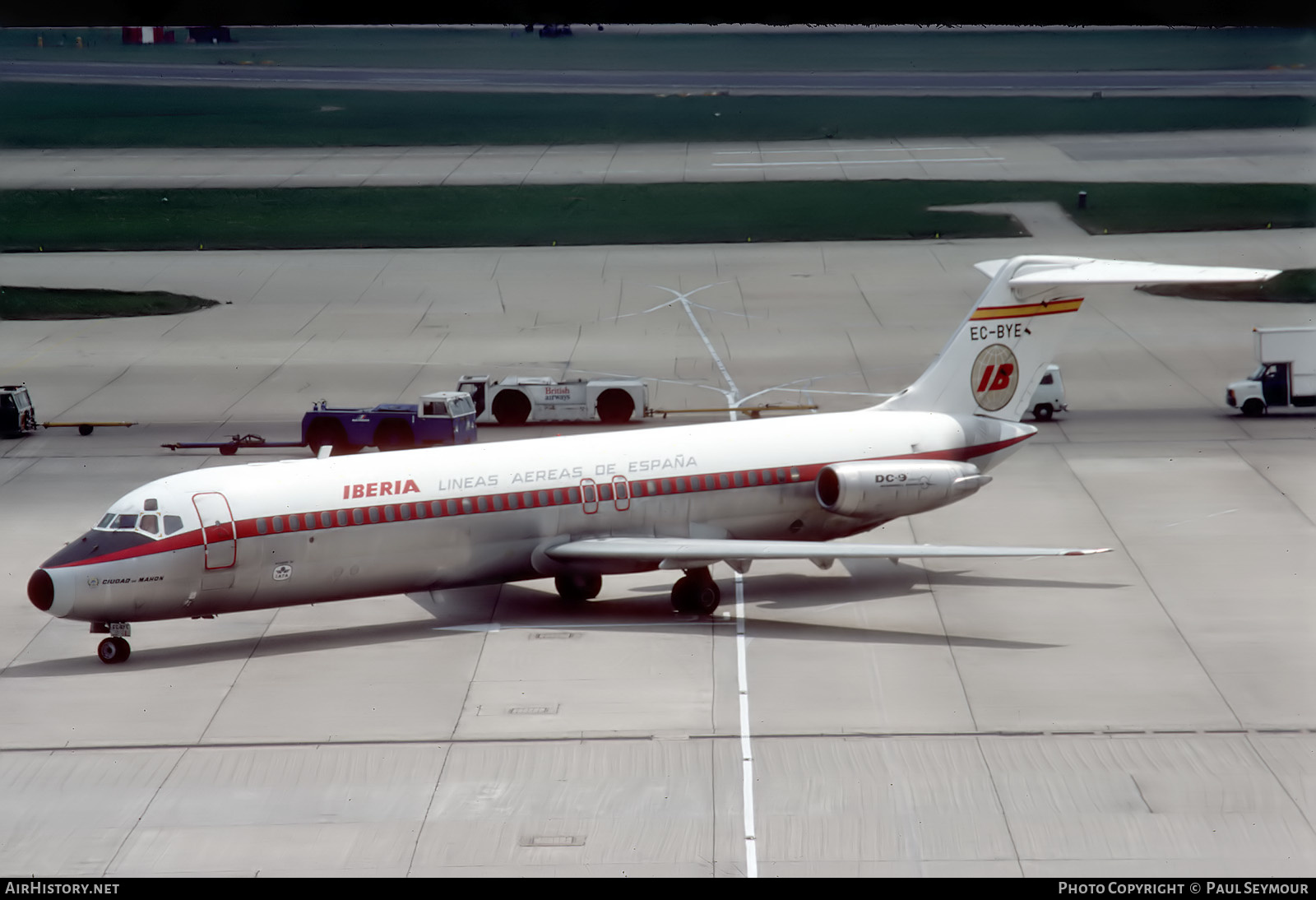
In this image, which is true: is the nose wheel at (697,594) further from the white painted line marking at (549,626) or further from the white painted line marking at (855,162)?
the white painted line marking at (855,162)

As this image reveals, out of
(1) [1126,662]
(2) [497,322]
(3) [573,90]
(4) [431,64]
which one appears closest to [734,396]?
(2) [497,322]

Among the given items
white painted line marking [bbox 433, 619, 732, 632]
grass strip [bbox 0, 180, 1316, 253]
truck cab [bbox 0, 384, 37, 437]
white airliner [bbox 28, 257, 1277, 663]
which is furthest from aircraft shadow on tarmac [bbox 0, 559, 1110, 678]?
grass strip [bbox 0, 180, 1316, 253]

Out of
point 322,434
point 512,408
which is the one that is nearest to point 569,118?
point 512,408

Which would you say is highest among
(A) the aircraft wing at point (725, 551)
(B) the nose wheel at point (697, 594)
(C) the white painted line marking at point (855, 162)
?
(C) the white painted line marking at point (855, 162)

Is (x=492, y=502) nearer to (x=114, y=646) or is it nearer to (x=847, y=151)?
(x=114, y=646)

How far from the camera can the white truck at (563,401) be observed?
1939 inches

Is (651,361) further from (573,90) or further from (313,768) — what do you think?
(573,90)

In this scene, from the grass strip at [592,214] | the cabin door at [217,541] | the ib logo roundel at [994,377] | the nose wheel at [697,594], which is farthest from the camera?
the grass strip at [592,214]

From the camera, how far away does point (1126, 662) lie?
27.6 metres

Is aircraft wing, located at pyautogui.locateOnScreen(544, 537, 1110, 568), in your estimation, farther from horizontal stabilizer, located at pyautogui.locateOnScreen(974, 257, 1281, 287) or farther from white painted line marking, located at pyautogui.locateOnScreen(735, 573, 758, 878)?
horizontal stabilizer, located at pyautogui.locateOnScreen(974, 257, 1281, 287)

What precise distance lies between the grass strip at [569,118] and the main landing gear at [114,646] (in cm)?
7718

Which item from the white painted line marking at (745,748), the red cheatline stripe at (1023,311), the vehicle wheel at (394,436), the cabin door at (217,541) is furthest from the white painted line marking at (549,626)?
the vehicle wheel at (394,436)

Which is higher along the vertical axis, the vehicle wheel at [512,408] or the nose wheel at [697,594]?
the vehicle wheel at [512,408]

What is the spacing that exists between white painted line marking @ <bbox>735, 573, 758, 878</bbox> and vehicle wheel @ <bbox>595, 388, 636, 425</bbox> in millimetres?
16448
